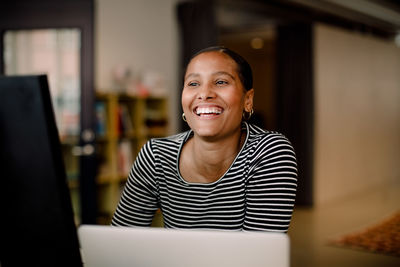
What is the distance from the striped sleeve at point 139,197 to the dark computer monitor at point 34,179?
766 mm

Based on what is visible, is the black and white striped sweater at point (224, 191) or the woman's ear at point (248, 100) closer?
the black and white striped sweater at point (224, 191)

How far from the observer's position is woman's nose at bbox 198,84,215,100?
1.45m

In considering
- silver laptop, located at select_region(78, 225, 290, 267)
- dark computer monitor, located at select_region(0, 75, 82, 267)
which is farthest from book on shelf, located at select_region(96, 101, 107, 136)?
dark computer monitor, located at select_region(0, 75, 82, 267)

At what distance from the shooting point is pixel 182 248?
2.75ft

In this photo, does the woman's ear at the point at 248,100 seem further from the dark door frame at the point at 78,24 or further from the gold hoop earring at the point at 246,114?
the dark door frame at the point at 78,24

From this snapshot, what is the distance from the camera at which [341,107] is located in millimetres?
7270

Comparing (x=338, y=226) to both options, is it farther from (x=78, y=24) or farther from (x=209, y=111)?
(x=209, y=111)

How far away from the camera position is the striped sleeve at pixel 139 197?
1483mm

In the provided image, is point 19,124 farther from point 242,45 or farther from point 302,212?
point 242,45

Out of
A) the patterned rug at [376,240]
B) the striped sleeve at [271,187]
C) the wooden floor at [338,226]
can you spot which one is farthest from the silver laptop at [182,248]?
the patterned rug at [376,240]

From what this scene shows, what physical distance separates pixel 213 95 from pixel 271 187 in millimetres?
314

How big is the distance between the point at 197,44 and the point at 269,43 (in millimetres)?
4096

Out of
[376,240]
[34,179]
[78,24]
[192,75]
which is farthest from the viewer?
[376,240]

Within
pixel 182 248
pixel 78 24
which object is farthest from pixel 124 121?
pixel 182 248
